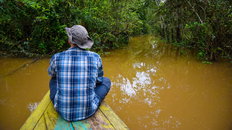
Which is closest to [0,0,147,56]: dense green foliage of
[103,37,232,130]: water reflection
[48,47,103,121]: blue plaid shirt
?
[103,37,232,130]: water reflection

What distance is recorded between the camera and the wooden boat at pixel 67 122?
1.54 meters

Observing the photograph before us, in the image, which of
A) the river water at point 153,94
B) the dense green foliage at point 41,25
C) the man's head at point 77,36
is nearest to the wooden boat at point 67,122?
the man's head at point 77,36

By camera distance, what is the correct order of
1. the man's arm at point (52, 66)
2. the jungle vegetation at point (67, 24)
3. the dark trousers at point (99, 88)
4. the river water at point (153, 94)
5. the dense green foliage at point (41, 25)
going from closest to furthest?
the man's arm at point (52, 66)
the dark trousers at point (99, 88)
the river water at point (153, 94)
the jungle vegetation at point (67, 24)
the dense green foliage at point (41, 25)

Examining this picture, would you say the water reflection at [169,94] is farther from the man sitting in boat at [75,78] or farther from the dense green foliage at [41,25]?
the dense green foliage at [41,25]

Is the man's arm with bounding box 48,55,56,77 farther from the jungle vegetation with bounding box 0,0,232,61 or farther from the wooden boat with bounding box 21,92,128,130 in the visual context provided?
the jungle vegetation with bounding box 0,0,232,61

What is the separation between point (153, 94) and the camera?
367cm

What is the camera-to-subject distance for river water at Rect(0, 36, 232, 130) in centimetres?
268

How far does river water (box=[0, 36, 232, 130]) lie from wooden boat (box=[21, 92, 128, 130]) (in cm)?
99

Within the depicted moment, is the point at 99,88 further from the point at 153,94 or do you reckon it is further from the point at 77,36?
the point at 153,94

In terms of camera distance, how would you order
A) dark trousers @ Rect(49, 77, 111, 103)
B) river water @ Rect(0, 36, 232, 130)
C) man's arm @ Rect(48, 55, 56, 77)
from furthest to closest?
river water @ Rect(0, 36, 232, 130) < dark trousers @ Rect(49, 77, 111, 103) < man's arm @ Rect(48, 55, 56, 77)

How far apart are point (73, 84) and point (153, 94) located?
8.33ft

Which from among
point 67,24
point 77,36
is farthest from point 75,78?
point 67,24

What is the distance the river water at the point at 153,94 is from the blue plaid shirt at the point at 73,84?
4.05ft

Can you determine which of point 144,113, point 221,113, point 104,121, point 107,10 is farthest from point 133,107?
Result: point 107,10
